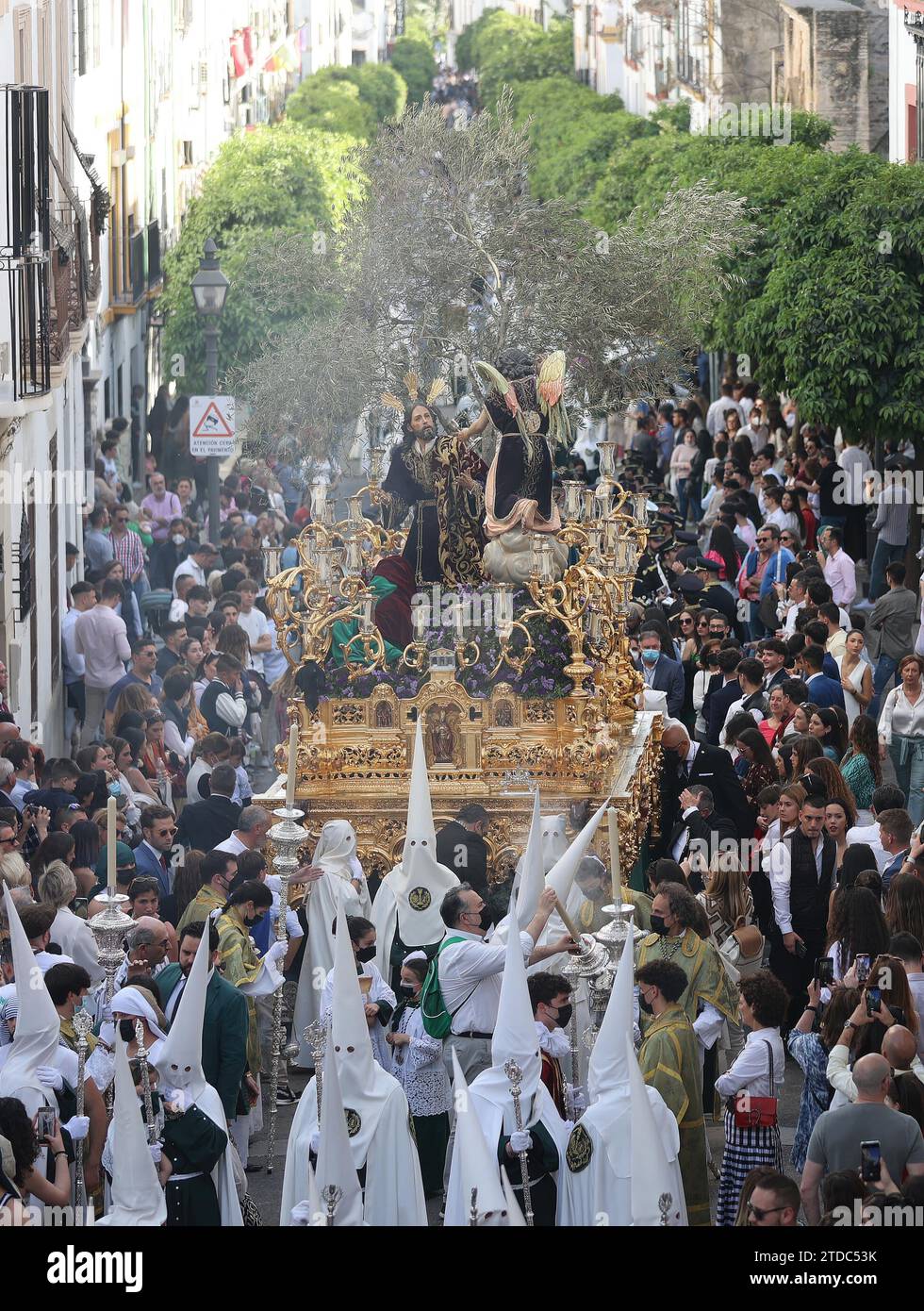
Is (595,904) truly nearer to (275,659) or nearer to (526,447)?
(526,447)

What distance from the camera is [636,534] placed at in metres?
16.2

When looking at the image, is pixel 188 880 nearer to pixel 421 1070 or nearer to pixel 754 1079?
pixel 421 1070

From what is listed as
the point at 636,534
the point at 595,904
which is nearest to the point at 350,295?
the point at 636,534

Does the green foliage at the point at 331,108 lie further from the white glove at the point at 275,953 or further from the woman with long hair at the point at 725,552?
the white glove at the point at 275,953

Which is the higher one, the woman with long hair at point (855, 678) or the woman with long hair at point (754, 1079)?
Answer: the woman with long hair at point (855, 678)

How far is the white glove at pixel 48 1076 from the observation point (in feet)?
29.3

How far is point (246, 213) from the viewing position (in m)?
36.5

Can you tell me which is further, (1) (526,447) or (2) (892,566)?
(2) (892,566)

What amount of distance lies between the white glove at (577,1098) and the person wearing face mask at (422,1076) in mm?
590

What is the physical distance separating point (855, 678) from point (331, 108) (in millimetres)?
46262

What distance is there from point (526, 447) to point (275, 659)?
15.1ft

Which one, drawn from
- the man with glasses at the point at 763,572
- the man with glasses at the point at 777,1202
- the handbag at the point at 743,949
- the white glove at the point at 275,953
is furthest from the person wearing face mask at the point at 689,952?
the man with glasses at the point at 763,572

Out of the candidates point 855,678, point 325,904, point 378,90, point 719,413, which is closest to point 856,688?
point 855,678

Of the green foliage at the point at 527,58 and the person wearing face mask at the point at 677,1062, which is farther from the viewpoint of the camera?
the green foliage at the point at 527,58
